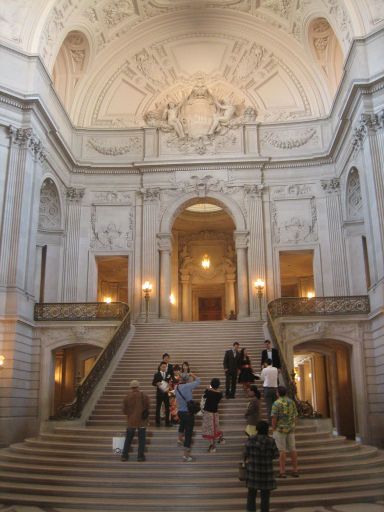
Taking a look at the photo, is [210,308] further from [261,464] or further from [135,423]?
[261,464]

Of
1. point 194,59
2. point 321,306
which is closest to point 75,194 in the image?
point 194,59

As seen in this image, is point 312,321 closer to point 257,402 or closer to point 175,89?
point 257,402

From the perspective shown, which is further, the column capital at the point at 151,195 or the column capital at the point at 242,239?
the column capital at the point at 151,195

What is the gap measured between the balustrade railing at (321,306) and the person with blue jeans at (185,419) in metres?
8.24

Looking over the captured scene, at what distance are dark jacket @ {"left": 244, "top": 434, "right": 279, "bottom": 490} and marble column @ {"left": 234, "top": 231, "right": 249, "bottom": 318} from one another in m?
15.4

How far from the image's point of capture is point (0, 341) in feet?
54.0

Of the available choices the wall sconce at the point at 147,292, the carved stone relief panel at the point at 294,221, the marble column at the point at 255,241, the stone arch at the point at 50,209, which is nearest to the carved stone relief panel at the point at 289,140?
the marble column at the point at 255,241

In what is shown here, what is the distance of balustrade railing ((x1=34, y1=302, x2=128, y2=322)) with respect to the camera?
60.6 feet

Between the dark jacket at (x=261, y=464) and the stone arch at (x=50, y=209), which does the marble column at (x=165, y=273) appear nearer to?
the stone arch at (x=50, y=209)

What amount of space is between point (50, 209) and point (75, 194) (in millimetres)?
1396

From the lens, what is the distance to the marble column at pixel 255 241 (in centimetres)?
2222

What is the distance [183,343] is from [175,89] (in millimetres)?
12916

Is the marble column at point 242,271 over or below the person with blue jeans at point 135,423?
over

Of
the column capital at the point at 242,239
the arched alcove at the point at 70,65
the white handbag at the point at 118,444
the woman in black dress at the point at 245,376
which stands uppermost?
the arched alcove at the point at 70,65
